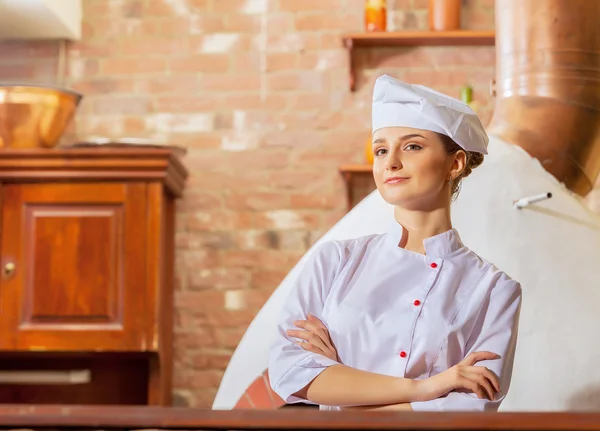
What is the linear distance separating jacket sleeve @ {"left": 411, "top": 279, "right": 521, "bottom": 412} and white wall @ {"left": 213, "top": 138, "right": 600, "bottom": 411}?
0.23 metres

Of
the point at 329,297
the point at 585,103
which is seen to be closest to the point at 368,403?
the point at 329,297

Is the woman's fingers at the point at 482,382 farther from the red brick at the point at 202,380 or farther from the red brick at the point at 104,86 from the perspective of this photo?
the red brick at the point at 104,86

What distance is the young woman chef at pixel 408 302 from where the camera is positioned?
1522 mm

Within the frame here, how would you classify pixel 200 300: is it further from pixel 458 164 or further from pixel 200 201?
pixel 458 164

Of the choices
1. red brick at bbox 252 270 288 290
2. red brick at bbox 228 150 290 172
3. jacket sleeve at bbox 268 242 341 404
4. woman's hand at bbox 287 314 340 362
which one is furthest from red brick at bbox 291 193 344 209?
woman's hand at bbox 287 314 340 362

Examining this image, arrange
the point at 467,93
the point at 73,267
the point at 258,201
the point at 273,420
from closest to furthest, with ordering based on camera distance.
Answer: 1. the point at 273,420
2. the point at 73,267
3. the point at 467,93
4. the point at 258,201

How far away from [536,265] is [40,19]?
1932 mm

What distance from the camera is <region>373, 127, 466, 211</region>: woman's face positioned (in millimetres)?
1601

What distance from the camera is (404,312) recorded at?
157 cm

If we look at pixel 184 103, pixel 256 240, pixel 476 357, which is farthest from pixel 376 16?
pixel 476 357

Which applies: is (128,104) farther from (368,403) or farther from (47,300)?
(368,403)

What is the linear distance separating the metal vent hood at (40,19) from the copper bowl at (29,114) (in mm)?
313

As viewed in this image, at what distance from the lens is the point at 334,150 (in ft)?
10.1

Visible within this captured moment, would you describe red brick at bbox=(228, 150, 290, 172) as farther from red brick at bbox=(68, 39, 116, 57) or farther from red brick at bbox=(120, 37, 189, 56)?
red brick at bbox=(68, 39, 116, 57)
